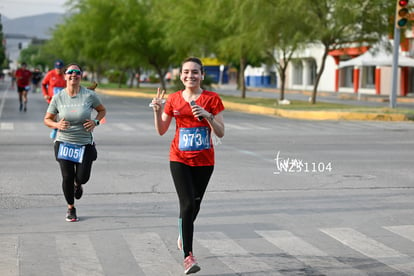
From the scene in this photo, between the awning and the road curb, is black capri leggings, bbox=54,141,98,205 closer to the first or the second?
the road curb

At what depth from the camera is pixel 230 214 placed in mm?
9000

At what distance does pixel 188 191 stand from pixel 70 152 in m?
2.47

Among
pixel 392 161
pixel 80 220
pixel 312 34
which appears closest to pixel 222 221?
pixel 80 220

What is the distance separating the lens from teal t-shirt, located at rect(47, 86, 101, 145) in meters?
8.40

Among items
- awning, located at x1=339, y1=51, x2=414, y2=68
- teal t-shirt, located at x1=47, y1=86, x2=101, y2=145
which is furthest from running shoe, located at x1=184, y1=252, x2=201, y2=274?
awning, located at x1=339, y1=51, x2=414, y2=68

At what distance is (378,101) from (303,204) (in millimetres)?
38819

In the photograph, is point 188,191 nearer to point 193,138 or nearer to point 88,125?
point 193,138

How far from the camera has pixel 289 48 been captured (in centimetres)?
3912

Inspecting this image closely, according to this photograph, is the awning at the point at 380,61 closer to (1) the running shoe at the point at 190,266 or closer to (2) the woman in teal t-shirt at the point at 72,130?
(2) the woman in teal t-shirt at the point at 72,130

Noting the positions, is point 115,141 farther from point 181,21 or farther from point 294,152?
point 181,21

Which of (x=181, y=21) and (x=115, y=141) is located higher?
(x=181, y=21)
